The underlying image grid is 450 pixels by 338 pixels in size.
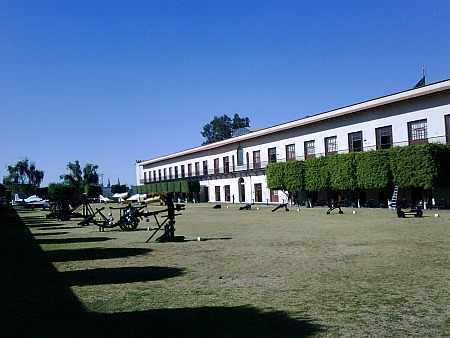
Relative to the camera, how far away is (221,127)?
9581cm

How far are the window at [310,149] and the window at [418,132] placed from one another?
1025 centimetres

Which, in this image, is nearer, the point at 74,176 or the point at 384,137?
the point at 384,137

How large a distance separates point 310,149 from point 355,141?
563 centimetres

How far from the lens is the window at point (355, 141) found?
3578cm

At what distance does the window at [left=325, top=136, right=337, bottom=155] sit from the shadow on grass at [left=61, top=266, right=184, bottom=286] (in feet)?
103

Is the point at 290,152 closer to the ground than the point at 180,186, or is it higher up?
higher up

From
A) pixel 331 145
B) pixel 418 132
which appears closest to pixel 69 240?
pixel 418 132

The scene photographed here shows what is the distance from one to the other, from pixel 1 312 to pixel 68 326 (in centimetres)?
127

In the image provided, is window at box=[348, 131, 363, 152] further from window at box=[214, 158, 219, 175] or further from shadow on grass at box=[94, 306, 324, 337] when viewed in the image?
shadow on grass at box=[94, 306, 324, 337]

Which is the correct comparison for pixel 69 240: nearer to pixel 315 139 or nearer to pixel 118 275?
pixel 118 275

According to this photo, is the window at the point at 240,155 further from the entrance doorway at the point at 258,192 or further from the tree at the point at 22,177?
the tree at the point at 22,177

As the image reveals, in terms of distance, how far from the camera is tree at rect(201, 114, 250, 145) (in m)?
95.6

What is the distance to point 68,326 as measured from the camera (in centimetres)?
514

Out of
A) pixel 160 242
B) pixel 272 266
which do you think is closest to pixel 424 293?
pixel 272 266
